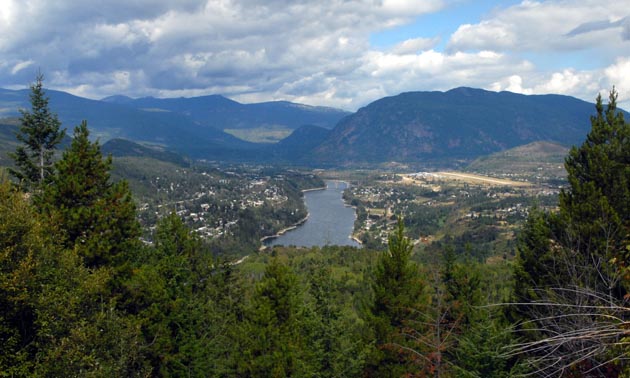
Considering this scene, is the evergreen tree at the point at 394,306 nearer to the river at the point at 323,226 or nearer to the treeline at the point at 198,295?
the treeline at the point at 198,295

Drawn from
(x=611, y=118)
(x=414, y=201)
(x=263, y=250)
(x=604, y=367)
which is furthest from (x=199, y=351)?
(x=414, y=201)

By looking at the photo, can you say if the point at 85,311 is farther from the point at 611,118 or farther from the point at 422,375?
the point at 611,118

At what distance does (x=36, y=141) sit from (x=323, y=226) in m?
101

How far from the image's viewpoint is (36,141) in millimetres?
19031

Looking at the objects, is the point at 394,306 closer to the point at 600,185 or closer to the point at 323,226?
the point at 600,185

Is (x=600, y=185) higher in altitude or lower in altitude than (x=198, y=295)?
higher

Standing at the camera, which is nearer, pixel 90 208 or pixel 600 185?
pixel 90 208

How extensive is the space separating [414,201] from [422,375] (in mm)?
144027

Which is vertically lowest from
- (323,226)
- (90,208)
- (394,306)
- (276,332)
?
(323,226)

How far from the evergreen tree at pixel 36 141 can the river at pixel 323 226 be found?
5969cm

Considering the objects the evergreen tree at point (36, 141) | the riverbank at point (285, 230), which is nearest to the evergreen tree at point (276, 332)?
the evergreen tree at point (36, 141)

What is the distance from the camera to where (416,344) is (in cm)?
1346

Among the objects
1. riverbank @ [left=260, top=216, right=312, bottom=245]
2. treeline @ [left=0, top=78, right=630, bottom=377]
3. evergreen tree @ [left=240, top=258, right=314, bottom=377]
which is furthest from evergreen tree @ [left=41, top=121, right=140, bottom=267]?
riverbank @ [left=260, top=216, right=312, bottom=245]

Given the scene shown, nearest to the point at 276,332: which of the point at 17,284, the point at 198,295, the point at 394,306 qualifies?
the point at 394,306
